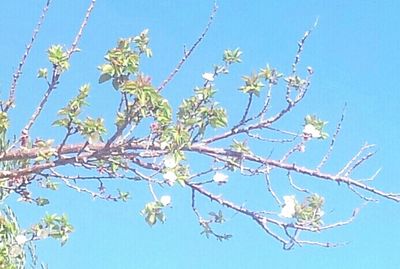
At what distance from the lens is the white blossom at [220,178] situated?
8.43ft

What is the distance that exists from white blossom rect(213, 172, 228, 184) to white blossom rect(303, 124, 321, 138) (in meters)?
0.31

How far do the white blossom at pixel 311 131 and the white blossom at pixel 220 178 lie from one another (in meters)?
0.31

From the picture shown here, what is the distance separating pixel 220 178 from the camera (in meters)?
2.57

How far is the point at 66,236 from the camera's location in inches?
109

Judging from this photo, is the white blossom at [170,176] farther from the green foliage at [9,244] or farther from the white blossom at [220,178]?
the green foliage at [9,244]

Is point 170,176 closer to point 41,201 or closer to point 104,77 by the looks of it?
point 104,77

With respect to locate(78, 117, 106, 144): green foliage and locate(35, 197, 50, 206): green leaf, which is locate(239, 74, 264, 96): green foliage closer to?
locate(78, 117, 106, 144): green foliage

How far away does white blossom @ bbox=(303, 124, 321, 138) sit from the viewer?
2541 mm

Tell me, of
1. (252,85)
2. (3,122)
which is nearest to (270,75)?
(252,85)

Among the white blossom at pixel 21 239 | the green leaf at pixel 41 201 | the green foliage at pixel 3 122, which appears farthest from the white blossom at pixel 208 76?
the white blossom at pixel 21 239

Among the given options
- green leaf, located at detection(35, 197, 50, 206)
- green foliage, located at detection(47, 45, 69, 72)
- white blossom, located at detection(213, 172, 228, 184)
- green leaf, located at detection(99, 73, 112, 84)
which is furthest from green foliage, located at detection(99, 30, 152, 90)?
green leaf, located at detection(35, 197, 50, 206)

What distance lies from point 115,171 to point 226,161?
15.0 inches

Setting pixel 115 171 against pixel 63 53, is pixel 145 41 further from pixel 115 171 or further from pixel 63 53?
pixel 115 171

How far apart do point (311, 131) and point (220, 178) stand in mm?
346
